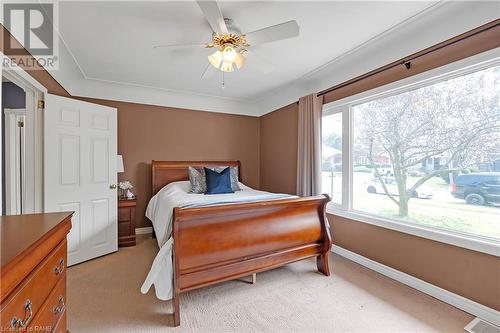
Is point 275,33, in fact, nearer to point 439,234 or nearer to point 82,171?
point 439,234

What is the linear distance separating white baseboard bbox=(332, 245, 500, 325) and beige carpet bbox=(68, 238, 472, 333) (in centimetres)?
6

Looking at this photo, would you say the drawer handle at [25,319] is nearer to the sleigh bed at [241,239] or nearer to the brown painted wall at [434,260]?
the sleigh bed at [241,239]

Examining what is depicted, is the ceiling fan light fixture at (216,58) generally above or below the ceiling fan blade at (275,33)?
below

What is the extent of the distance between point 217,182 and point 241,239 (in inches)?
64.1

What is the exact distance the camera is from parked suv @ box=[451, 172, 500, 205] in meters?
1.84

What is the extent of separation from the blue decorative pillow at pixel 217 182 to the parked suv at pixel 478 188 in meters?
2.68

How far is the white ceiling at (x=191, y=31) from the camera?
75.5 inches

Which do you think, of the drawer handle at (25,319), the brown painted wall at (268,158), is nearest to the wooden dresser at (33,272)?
the drawer handle at (25,319)

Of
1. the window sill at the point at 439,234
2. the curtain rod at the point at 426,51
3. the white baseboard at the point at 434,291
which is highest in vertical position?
the curtain rod at the point at 426,51

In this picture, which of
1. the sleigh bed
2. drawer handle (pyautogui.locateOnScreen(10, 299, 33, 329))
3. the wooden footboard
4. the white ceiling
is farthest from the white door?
drawer handle (pyautogui.locateOnScreen(10, 299, 33, 329))

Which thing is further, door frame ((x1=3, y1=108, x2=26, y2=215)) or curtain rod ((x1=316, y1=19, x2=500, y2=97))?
door frame ((x1=3, y1=108, x2=26, y2=215))

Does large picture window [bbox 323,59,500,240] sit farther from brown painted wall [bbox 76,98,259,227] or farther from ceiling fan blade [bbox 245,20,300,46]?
brown painted wall [bbox 76,98,259,227]

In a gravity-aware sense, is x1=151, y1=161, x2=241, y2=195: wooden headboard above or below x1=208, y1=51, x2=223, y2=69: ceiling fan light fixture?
below

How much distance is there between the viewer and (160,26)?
7.18 feet
